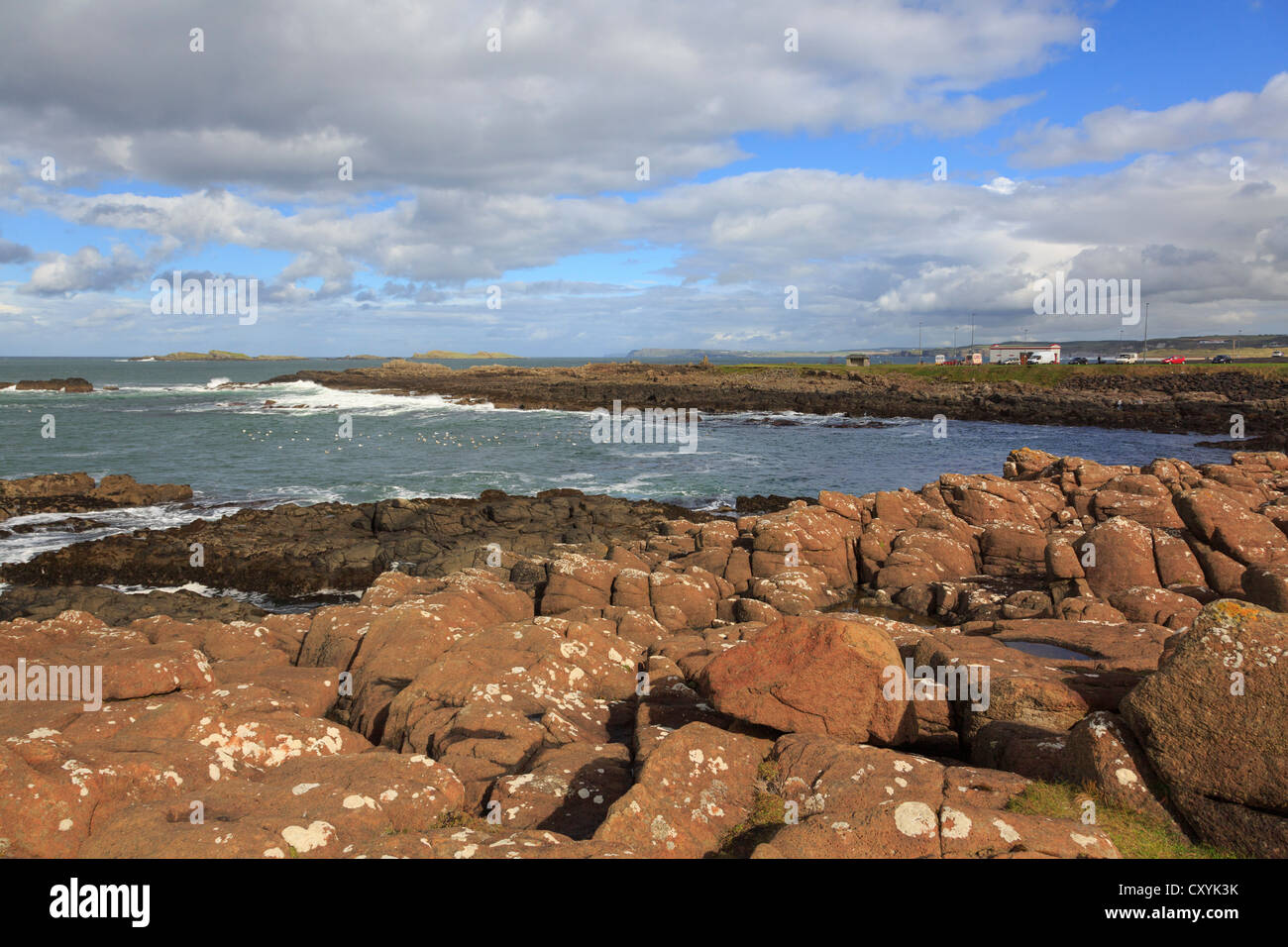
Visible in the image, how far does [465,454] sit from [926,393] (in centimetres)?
6554

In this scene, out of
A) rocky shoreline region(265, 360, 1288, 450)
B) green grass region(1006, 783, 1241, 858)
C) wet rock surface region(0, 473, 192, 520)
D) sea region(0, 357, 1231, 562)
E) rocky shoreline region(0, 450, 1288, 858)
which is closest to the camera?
green grass region(1006, 783, 1241, 858)

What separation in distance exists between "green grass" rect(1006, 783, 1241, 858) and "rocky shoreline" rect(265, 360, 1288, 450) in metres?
60.9

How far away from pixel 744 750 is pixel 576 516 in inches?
938

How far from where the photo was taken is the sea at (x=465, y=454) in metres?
41.2

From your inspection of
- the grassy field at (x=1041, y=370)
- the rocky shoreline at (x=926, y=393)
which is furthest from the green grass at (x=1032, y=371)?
the rocky shoreline at (x=926, y=393)

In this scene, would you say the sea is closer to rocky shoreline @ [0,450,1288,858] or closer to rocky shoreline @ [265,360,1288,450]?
rocky shoreline @ [265,360,1288,450]

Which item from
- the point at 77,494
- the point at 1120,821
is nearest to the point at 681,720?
the point at 1120,821

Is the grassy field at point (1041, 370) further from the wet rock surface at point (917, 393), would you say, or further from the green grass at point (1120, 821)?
the green grass at point (1120, 821)

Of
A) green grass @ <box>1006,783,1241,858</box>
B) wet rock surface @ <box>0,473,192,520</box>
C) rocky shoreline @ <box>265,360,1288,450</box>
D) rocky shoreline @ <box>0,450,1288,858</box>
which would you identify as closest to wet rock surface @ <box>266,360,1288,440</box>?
rocky shoreline @ <box>265,360,1288,450</box>

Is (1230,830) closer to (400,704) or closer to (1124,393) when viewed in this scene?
(400,704)

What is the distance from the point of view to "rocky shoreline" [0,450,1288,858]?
24.1 ft

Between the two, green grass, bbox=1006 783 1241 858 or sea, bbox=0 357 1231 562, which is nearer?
green grass, bbox=1006 783 1241 858

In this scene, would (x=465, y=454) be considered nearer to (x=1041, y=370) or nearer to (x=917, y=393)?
(x=917, y=393)
